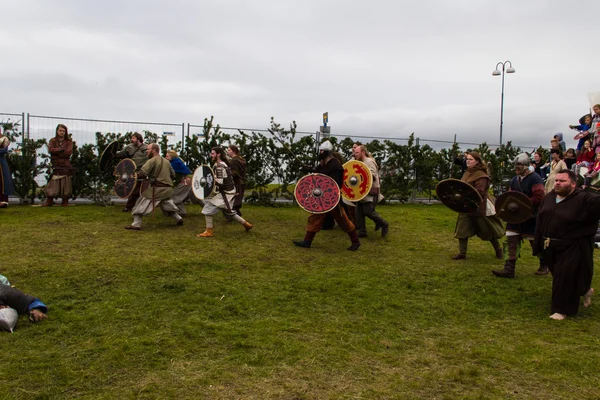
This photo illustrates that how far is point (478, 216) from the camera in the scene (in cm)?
743

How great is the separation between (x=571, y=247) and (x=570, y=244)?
31mm

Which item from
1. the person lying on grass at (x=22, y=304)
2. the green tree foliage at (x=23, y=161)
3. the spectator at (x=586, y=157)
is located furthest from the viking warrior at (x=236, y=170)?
the spectator at (x=586, y=157)

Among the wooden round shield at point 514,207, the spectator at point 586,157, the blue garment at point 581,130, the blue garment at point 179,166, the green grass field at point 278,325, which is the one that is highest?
the blue garment at point 581,130

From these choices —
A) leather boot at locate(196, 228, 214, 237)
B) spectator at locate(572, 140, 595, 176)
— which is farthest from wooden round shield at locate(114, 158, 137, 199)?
spectator at locate(572, 140, 595, 176)

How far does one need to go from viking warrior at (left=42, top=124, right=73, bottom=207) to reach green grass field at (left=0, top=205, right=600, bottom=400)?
11.6 ft

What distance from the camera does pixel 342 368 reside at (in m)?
3.77

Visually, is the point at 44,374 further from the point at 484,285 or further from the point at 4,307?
the point at 484,285

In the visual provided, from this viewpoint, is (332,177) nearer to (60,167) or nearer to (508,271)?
(508,271)

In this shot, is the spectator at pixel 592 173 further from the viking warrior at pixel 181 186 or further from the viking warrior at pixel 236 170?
the viking warrior at pixel 181 186

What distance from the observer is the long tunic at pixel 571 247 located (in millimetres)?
5078

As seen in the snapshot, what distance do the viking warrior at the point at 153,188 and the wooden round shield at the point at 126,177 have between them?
2.24 ft

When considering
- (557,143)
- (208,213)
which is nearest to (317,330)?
(208,213)

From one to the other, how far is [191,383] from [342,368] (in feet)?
3.54

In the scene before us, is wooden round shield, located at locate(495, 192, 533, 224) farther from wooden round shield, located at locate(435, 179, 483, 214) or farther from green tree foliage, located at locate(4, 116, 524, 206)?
green tree foliage, located at locate(4, 116, 524, 206)
